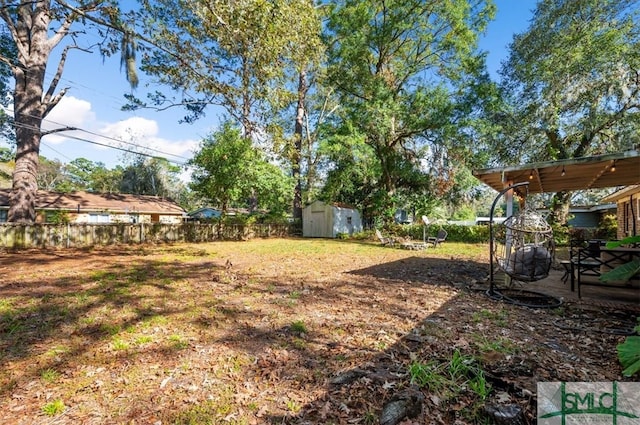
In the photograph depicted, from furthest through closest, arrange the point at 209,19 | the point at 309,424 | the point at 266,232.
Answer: the point at 266,232 < the point at 209,19 < the point at 309,424

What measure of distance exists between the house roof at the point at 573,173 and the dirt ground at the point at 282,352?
96.9 inches

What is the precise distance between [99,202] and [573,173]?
95.6 ft

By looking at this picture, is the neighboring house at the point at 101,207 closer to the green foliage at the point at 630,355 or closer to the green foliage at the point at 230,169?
the green foliage at the point at 230,169

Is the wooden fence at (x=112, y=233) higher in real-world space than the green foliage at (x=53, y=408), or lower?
higher

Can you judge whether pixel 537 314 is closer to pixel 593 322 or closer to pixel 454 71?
pixel 593 322

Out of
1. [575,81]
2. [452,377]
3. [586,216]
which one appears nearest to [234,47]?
[452,377]

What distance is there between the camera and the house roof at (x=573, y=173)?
17.3ft

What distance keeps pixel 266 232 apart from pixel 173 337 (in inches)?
629

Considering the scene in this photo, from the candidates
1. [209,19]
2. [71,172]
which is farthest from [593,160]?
[71,172]

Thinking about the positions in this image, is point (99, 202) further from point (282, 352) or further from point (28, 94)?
point (282, 352)

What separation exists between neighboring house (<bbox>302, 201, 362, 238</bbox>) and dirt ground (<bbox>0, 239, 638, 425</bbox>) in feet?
46.0

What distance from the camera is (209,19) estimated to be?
611cm

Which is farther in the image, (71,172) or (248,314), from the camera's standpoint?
(71,172)

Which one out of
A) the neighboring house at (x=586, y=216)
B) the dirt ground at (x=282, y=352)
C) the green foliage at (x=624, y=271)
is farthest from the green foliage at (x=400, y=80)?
the green foliage at (x=624, y=271)
